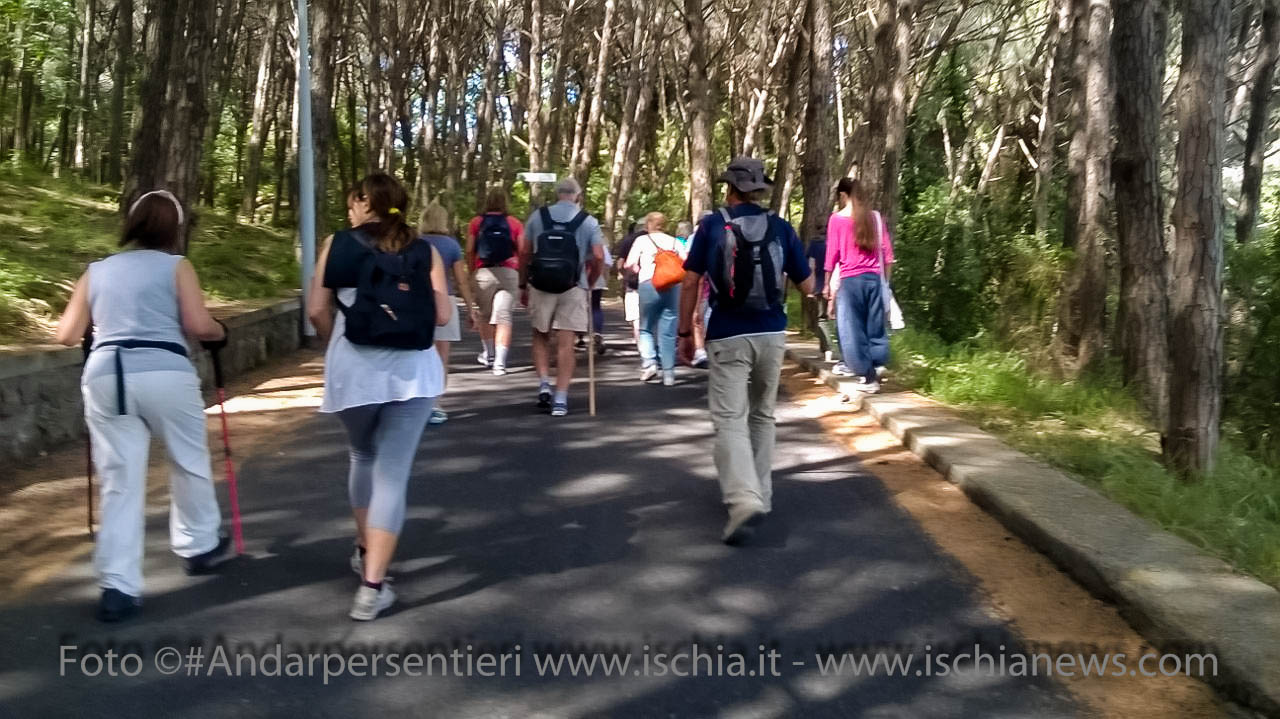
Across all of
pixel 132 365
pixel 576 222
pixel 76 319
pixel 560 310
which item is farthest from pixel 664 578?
pixel 576 222

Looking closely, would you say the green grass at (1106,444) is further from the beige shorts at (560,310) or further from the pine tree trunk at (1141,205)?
the beige shorts at (560,310)

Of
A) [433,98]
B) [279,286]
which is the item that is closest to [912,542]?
[279,286]

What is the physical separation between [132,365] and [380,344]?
1.03 meters

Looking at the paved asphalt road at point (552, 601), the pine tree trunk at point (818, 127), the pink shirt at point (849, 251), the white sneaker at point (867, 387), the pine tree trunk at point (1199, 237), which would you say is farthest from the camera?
the pine tree trunk at point (818, 127)

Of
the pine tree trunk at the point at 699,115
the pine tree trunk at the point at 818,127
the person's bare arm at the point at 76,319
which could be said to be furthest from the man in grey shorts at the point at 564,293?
the pine tree trunk at the point at 699,115

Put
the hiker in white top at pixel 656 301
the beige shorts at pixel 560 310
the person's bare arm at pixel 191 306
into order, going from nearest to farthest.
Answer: the person's bare arm at pixel 191 306 → the beige shorts at pixel 560 310 → the hiker in white top at pixel 656 301

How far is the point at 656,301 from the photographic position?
43.4 feet

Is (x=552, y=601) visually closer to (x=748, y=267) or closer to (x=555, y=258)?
(x=748, y=267)

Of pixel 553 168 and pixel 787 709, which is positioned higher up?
pixel 553 168

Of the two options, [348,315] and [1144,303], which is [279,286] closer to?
[1144,303]

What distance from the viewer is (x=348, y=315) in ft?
17.0

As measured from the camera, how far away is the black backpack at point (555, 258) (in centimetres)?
1052

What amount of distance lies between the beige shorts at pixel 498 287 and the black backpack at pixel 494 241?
15 cm

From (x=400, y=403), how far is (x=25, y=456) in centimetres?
465
